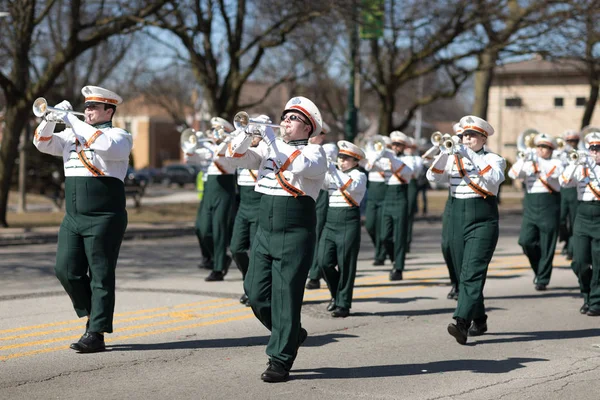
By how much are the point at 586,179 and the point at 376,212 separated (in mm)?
4707

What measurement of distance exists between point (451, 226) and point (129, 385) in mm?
3746

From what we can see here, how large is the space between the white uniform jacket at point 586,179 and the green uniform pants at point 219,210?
432cm

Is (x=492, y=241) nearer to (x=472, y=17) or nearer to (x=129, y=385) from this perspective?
(x=129, y=385)

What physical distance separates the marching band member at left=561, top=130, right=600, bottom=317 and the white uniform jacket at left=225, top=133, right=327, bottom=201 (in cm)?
438

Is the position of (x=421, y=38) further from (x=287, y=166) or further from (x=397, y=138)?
(x=287, y=166)

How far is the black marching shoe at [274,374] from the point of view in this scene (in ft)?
22.7

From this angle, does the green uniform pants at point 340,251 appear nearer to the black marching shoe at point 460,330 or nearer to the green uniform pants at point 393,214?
the black marching shoe at point 460,330

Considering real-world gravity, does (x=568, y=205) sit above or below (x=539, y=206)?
below

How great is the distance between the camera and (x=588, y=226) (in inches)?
413

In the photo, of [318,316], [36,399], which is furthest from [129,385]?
[318,316]

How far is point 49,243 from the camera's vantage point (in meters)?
18.2

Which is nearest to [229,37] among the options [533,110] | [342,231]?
[342,231]

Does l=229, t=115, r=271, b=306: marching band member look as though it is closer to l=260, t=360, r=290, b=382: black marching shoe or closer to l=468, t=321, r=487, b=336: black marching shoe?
l=468, t=321, r=487, b=336: black marching shoe

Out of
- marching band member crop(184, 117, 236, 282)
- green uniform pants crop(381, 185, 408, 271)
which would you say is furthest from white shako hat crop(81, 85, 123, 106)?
green uniform pants crop(381, 185, 408, 271)
